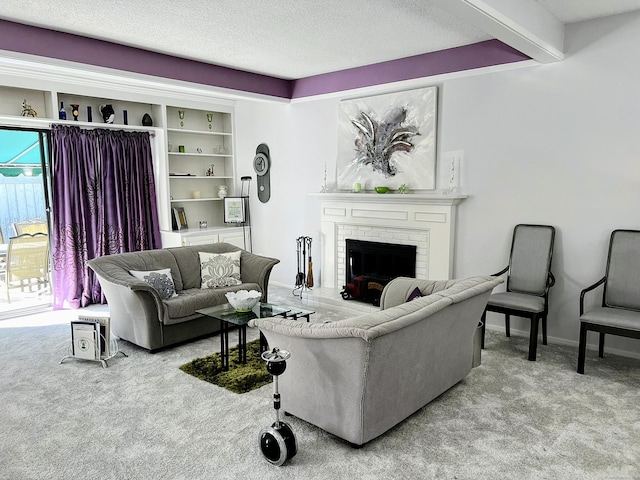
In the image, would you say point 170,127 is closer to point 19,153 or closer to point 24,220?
point 19,153

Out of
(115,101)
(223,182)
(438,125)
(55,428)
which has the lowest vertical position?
(55,428)

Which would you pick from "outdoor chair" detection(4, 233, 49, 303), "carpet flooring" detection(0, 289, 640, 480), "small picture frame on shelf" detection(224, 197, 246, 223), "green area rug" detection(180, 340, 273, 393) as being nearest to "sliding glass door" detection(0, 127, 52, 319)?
"outdoor chair" detection(4, 233, 49, 303)

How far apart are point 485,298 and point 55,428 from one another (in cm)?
291

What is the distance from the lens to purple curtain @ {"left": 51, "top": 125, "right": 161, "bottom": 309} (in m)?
5.54

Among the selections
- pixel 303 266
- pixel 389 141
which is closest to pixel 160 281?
pixel 303 266

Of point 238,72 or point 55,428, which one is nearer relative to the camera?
point 55,428

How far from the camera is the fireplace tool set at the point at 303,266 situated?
616cm

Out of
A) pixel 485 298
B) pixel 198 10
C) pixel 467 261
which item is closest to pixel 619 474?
pixel 485 298

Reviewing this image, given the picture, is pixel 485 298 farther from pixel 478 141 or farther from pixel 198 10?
pixel 198 10

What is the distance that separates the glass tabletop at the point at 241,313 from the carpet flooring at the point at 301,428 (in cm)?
51

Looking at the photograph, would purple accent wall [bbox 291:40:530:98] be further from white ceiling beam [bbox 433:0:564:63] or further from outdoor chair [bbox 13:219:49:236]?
outdoor chair [bbox 13:219:49:236]

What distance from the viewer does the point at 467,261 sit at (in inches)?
194

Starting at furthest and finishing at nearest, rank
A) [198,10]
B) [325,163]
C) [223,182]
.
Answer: [223,182] → [325,163] → [198,10]

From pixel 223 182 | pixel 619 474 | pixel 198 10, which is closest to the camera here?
pixel 619 474
